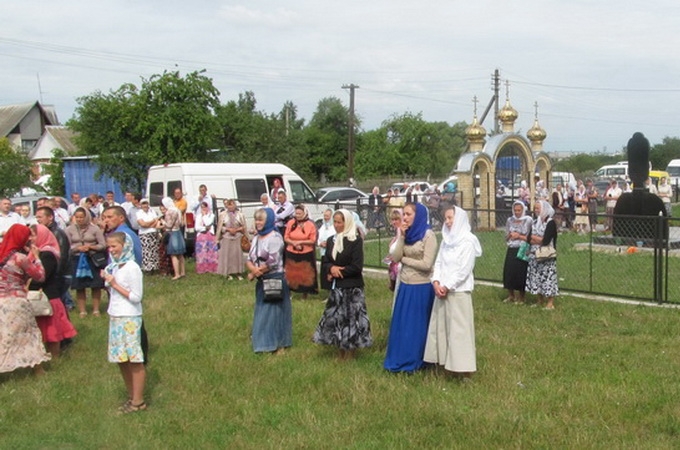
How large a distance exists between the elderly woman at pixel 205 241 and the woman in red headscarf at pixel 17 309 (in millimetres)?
7388

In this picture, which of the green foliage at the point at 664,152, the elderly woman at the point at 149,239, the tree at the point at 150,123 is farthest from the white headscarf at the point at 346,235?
the green foliage at the point at 664,152

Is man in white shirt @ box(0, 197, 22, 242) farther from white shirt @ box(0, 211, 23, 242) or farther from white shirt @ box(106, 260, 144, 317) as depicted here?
white shirt @ box(106, 260, 144, 317)

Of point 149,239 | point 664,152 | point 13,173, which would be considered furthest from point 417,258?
point 664,152

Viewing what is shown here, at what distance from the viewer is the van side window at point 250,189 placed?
1916cm

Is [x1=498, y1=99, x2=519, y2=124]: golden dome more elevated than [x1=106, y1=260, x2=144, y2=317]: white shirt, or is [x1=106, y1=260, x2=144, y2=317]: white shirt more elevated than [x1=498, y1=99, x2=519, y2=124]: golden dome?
[x1=498, y1=99, x2=519, y2=124]: golden dome

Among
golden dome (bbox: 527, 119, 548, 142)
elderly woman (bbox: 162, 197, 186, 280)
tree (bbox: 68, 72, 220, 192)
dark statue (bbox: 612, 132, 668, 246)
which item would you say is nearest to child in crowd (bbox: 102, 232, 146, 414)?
elderly woman (bbox: 162, 197, 186, 280)

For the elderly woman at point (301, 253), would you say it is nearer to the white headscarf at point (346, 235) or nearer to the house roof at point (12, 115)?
the white headscarf at point (346, 235)

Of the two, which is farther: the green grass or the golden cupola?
the golden cupola

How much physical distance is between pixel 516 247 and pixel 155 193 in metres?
10.6

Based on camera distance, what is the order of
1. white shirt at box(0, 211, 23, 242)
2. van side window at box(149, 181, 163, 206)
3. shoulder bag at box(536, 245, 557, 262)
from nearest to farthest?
shoulder bag at box(536, 245, 557, 262) → white shirt at box(0, 211, 23, 242) → van side window at box(149, 181, 163, 206)

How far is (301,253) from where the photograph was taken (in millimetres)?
11414

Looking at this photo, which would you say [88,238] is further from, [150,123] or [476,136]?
[476,136]

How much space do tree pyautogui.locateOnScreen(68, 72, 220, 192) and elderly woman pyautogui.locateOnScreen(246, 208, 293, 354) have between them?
1523cm

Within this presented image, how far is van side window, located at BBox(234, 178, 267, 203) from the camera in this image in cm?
1916
